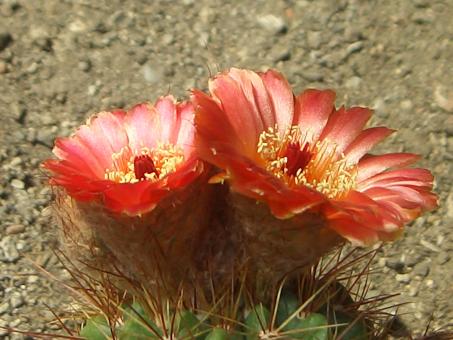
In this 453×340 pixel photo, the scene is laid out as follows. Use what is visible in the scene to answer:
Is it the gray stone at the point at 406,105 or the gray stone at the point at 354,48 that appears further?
the gray stone at the point at 354,48

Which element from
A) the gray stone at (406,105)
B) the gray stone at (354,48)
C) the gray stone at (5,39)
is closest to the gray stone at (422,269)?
the gray stone at (406,105)

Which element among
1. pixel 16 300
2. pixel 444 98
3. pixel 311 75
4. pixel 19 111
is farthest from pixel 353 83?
pixel 16 300

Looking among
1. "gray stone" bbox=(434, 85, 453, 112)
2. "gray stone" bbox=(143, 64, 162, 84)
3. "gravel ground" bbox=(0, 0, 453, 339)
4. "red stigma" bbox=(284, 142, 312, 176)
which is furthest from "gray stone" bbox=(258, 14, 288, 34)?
"red stigma" bbox=(284, 142, 312, 176)

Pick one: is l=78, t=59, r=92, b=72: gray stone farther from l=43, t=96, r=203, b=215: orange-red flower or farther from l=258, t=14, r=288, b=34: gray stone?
l=43, t=96, r=203, b=215: orange-red flower

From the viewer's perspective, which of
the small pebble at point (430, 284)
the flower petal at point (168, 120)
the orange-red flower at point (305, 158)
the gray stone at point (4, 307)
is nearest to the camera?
the orange-red flower at point (305, 158)

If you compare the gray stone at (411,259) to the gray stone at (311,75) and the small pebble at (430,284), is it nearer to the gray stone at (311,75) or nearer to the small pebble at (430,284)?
the small pebble at (430,284)

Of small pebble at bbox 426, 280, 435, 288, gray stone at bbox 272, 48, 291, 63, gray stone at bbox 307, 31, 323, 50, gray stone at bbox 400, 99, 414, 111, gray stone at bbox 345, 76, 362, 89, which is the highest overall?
gray stone at bbox 307, 31, 323, 50
